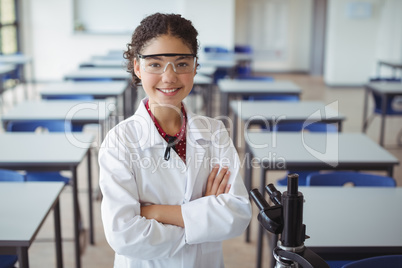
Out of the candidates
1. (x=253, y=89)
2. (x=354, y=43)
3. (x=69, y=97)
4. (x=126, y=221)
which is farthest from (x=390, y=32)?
(x=126, y=221)

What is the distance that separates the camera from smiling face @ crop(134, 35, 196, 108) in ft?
5.05

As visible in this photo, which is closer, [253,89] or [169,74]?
[169,74]

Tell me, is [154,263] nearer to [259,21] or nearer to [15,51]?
[15,51]

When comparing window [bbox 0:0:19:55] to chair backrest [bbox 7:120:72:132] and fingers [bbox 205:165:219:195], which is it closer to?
chair backrest [bbox 7:120:72:132]

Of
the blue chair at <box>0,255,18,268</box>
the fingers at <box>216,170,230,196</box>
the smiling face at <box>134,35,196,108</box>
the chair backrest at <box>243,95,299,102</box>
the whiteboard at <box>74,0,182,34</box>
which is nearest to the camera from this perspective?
the smiling face at <box>134,35,196,108</box>

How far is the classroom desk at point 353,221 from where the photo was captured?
177cm

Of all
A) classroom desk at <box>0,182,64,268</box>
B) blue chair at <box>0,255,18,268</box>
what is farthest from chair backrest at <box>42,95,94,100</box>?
blue chair at <box>0,255,18,268</box>

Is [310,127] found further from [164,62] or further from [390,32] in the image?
[390,32]

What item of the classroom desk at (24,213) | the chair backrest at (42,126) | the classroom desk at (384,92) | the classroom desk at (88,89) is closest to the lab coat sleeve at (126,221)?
the classroom desk at (24,213)

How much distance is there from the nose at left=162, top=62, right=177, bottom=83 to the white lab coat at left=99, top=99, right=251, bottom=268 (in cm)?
18

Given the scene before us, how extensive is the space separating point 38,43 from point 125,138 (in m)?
9.34

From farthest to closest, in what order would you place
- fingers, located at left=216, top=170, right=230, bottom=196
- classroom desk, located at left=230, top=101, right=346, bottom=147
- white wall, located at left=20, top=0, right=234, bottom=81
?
white wall, located at left=20, top=0, right=234, bottom=81, classroom desk, located at left=230, top=101, right=346, bottom=147, fingers, located at left=216, top=170, right=230, bottom=196

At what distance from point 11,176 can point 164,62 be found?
122 cm

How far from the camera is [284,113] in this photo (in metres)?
3.93
